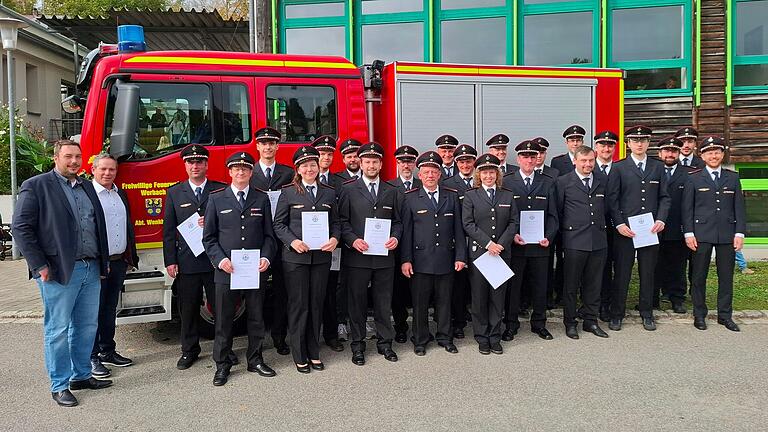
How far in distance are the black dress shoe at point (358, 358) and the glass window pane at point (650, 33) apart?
317 inches

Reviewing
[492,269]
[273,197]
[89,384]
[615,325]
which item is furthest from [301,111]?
[615,325]

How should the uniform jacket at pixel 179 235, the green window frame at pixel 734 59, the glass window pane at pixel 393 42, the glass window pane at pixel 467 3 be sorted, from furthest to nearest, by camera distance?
the glass window pane at pixel 393 42 < the glass window pane at pixel 467 3 < the green window frame at pixel 734 59 < the uniform jacket at pixel 179 235

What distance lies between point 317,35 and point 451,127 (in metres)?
5.54

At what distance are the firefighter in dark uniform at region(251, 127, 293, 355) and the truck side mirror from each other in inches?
42.3

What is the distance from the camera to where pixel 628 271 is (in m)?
6.34

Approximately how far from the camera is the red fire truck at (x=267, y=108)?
5570 millimetres

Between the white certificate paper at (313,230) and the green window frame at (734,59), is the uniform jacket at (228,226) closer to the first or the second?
the white certificate paper at (313,230)

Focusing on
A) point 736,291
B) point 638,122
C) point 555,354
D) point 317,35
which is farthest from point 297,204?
point 638,122

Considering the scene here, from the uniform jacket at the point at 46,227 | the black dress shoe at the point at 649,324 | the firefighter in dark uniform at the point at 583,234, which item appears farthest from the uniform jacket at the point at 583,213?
the uniform jacket at the point at 46,227

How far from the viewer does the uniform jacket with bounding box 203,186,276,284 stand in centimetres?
493

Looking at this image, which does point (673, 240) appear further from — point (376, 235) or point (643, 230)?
point (376, 235)

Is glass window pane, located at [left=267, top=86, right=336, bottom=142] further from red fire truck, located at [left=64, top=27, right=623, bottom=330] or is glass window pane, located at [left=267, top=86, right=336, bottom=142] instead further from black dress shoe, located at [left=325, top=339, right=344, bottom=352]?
black dress shoe, located at [left=325, top=339, right=344, bottom=352]

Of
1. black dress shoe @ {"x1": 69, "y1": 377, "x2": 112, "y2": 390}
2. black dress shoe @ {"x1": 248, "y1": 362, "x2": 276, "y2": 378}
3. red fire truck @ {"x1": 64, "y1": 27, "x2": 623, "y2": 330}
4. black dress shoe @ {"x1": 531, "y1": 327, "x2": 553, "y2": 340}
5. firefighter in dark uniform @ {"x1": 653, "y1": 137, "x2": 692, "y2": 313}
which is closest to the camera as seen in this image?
black dress shoe @ {"x1": 69, "y1": 377, "x2": 112, "y2": 390}

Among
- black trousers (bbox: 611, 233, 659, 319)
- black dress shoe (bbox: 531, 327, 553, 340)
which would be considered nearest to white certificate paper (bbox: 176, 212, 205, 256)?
black dress shoe (bbox: 531, 327, 553, 340)
